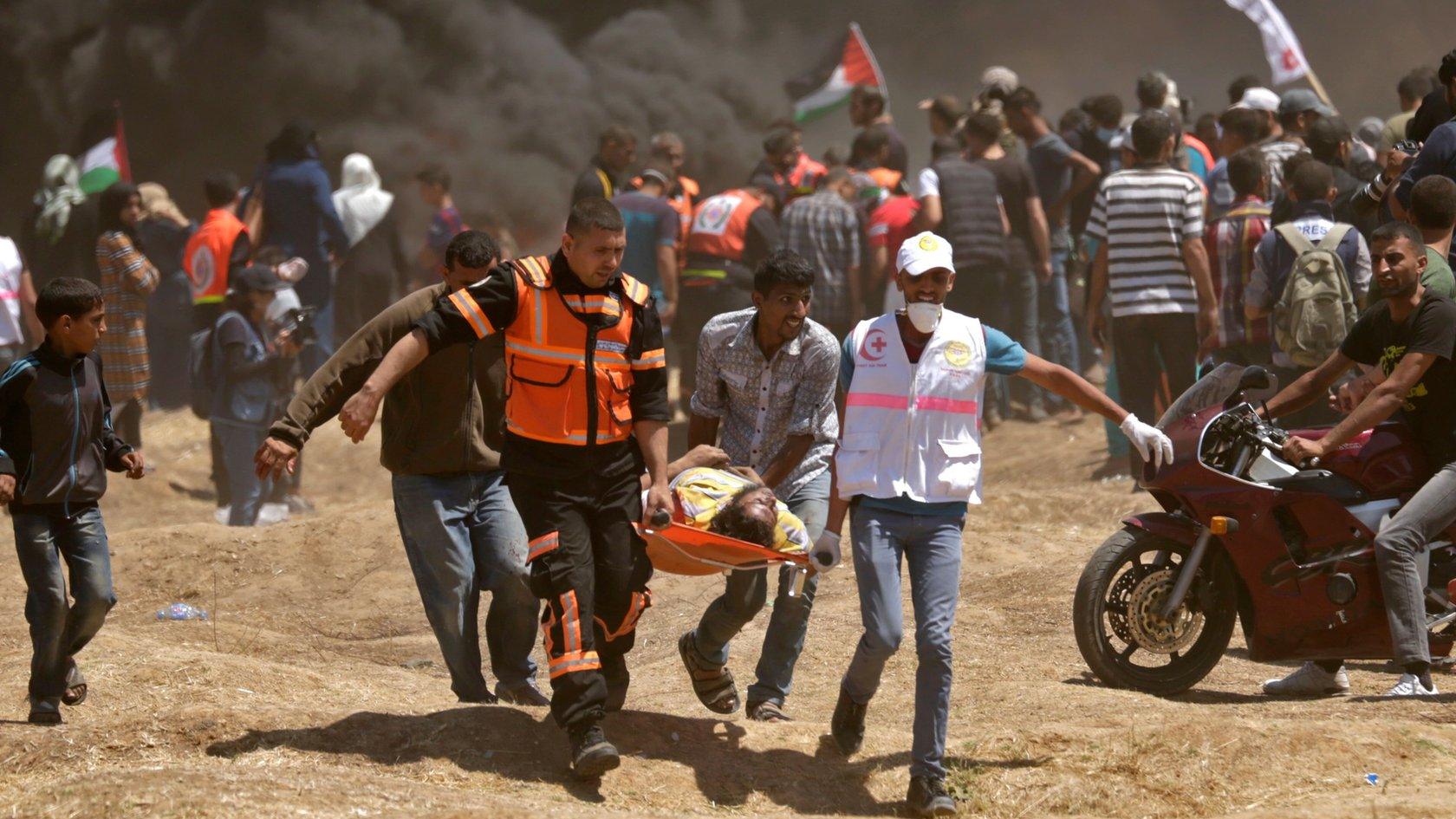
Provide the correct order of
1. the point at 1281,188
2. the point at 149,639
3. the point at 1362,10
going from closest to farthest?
the point at 149,639 → the point at 1281,188 → the point at 1362,10

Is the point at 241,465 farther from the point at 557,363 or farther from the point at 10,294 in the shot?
the point at 557,363

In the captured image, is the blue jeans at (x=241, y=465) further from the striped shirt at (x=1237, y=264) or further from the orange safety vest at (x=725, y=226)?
the striped shirt at (x=1237, y=264)

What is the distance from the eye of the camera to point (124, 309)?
13625mm

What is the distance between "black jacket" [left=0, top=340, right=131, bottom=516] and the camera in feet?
22.7

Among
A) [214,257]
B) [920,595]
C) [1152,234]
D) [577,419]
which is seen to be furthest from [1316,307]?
[214,257]

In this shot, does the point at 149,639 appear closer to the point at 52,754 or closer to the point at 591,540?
the point at 52,754

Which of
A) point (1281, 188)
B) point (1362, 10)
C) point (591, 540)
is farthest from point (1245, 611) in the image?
point (1362, 10)

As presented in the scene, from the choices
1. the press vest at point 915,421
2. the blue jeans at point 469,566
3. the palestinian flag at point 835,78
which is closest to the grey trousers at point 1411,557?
the press vest at point 915,421

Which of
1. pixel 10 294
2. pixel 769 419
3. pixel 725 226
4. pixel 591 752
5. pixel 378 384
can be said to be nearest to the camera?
pixel 378 384

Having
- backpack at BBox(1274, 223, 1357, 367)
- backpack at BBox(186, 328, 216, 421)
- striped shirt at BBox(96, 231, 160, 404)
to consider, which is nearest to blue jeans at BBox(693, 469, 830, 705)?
backpack at BBox(1274, 223, 1357, 367)

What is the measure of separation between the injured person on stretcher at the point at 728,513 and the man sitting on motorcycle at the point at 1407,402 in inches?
86.6

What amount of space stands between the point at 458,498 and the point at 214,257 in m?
A: 7.24

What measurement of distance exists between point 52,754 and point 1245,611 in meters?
4.62

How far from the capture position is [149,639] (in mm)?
9188
